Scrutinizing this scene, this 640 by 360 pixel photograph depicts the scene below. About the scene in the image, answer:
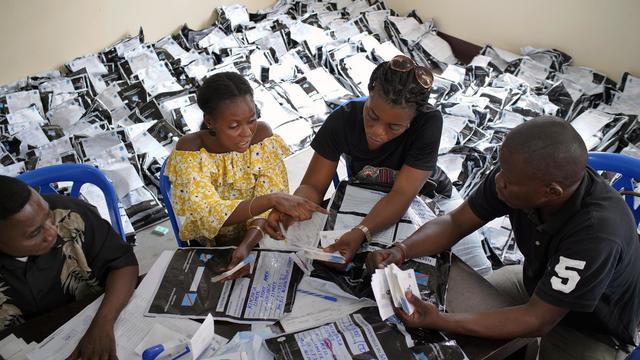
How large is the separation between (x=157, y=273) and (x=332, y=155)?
2.50 ft

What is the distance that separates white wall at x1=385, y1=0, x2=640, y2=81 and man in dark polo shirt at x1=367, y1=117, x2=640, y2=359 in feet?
8.95

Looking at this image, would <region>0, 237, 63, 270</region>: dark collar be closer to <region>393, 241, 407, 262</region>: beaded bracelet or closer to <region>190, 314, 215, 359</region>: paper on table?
<region>190, 314, 215, 359</region>: paper on table

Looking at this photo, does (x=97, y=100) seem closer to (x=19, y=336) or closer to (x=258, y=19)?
(x=258, y=19)

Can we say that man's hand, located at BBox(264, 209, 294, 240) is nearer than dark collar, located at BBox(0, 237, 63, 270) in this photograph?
No

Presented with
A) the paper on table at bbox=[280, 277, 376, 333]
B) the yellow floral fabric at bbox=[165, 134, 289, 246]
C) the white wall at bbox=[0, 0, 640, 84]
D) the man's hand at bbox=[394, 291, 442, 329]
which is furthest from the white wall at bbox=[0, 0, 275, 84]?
the man's hand at bbox=[394, 291, 442, 329]

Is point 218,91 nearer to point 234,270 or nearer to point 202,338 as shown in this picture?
point 234,270

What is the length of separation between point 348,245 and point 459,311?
1.20ft

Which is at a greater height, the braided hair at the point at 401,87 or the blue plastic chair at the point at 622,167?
the braided hair at the point at 401,87

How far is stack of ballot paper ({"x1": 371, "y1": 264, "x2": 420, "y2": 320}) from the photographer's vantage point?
1.14 m

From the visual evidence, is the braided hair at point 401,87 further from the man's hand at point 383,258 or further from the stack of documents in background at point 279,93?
the stack of documents in background at point 279,93

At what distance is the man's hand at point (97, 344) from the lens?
1.10 m

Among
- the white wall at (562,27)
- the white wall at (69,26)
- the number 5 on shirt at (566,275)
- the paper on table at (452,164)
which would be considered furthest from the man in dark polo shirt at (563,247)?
the white wall at (69,26)

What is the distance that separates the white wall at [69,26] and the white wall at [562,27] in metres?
2.57

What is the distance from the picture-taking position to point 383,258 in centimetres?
132
